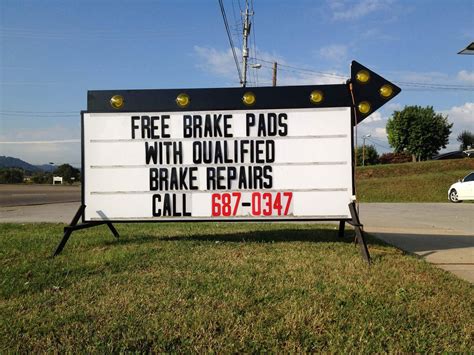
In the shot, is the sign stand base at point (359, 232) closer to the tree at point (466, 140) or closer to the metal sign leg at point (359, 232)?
the metal sign leg at point (359, 232)

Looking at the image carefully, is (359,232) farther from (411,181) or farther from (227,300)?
(411,181)

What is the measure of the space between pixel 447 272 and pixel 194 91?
3877mm

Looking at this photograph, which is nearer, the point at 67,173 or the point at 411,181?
the point at 411,181

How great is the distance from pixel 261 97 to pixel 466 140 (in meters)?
67.7

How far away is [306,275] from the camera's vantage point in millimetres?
4523

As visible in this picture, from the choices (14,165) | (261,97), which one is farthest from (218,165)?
(14,165)

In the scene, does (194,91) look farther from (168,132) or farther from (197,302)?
(197,302)

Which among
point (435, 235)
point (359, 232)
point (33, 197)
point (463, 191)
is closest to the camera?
point (359, 232)

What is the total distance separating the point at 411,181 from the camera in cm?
2564

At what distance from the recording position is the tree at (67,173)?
53.5m

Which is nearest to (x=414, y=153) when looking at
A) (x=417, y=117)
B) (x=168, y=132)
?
(x=417, y=117)

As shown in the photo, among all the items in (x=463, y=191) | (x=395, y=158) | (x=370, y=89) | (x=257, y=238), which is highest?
(x=395, y=158)

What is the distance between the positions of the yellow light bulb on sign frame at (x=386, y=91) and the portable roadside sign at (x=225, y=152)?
13mm

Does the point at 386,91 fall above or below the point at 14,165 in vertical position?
below
